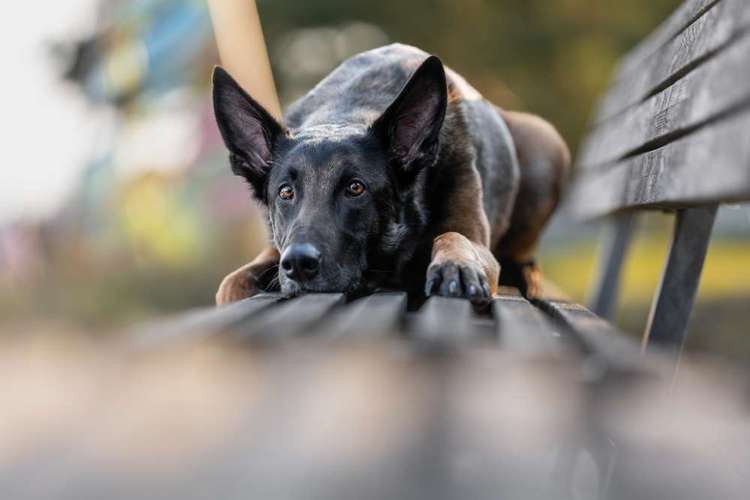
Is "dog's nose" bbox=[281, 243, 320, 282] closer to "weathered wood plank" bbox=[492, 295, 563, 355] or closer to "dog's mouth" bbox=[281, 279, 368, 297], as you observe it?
"dog's mouth" bbox=[281, 279, 368, 297]

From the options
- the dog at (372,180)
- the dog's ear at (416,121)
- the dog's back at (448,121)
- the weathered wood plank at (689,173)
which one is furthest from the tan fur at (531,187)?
the dog's ear at (416,121)

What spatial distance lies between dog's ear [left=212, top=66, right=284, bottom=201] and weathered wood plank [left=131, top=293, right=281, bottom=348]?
1152 millimetres

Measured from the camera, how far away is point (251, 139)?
409 cm

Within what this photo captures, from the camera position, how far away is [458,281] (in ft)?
10.4

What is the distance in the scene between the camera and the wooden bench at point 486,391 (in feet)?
6.06

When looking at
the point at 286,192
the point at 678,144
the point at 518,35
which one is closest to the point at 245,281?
the point at 286,192

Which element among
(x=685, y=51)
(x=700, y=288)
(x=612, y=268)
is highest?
(x=685, y=51)

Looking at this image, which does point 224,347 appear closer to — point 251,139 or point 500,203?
point 251,139

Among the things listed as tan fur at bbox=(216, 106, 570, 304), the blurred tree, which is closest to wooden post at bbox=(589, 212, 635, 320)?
tan fur at bbox=(216, 106, 570, 304)

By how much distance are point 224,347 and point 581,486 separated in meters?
1.32

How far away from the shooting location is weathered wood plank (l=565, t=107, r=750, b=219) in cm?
226

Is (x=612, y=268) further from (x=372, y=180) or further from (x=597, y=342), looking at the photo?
(x=597, y=342)

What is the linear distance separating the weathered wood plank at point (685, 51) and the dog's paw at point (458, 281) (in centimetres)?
92

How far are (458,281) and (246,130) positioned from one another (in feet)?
4.37
